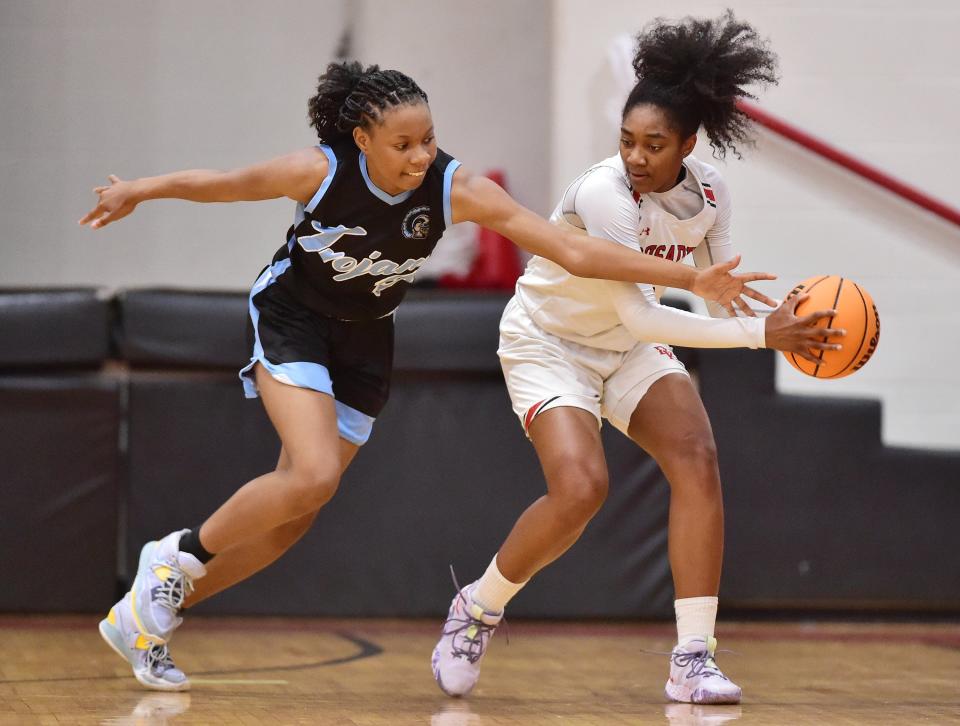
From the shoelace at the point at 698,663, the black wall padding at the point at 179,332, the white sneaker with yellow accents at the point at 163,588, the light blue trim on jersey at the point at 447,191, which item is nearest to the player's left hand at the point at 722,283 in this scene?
the light blue trim on jersey at the point at 447,191

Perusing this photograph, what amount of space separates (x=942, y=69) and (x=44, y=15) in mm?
3759

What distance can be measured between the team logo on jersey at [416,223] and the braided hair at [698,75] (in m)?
0.54

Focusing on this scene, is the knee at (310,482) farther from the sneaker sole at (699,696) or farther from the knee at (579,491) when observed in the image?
the sneaker sole at (699,696)

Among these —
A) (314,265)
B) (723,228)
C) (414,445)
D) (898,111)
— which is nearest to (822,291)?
(723,228)

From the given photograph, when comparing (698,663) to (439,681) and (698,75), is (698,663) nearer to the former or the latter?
(439,681)

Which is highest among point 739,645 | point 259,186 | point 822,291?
point 259,186

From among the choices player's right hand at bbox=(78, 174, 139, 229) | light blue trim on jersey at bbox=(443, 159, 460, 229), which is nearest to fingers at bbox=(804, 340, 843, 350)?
light blue trim on jersey at bbox=(443, 159, 460, 229)

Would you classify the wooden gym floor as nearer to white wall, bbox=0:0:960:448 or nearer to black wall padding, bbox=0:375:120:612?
black wall padding, bbox=0:375:120:612

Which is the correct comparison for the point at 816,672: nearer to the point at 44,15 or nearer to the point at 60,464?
the point at 60,464

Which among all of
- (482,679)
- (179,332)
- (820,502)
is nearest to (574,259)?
(482,679)

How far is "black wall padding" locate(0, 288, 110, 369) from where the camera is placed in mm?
4668

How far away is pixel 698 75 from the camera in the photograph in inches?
126

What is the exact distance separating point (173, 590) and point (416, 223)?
109cm

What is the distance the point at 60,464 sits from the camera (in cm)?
470
